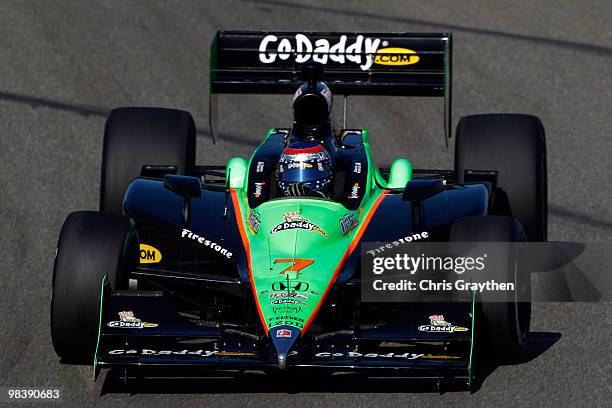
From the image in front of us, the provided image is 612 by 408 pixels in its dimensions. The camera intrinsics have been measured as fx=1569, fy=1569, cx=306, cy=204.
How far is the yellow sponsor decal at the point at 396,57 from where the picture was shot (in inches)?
509

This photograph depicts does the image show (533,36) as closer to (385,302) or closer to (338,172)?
(338,172)

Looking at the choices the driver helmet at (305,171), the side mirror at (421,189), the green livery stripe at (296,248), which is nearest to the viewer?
the green livery stripe at (296,248)

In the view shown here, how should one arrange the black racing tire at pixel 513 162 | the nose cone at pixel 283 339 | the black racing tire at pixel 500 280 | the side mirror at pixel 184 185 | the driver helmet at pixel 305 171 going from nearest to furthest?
the nose cone at pixel 283 339, the black racing tire at pixel 500 280, the driver helmet at pixel 305 171, the side mirror at pixel 184 185, the black racing tire at pixel 513 162

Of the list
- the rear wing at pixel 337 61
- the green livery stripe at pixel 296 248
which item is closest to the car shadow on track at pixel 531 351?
the green livery stripe at pixel 296 248

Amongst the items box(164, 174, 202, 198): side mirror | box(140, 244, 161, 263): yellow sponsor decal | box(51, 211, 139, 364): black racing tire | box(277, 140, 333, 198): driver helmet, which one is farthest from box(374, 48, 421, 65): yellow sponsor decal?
box(51, 211, 139, 364): black racing tire

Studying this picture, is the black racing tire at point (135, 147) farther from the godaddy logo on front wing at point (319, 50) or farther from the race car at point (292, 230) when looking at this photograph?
the godaddy logo on front wing at point (319, 50)

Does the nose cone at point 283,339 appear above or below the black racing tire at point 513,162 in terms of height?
below

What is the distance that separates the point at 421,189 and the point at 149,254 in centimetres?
195

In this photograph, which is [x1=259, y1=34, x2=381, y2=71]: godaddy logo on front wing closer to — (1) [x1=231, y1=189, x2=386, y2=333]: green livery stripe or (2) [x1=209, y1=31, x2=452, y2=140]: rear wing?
(2) [x1=209, y1=31, x2=452, y2=140]: rear wing

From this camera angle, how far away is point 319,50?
42.8 feet

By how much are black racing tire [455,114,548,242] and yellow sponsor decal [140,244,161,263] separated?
2.46 metres

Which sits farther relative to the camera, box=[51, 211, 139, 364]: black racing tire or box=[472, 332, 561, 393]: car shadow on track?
box=[472, 332, 561, 393]: car shadow on track

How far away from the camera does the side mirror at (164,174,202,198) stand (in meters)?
11.2

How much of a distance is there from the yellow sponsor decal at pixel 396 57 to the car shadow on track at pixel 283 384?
3764 millimetres
